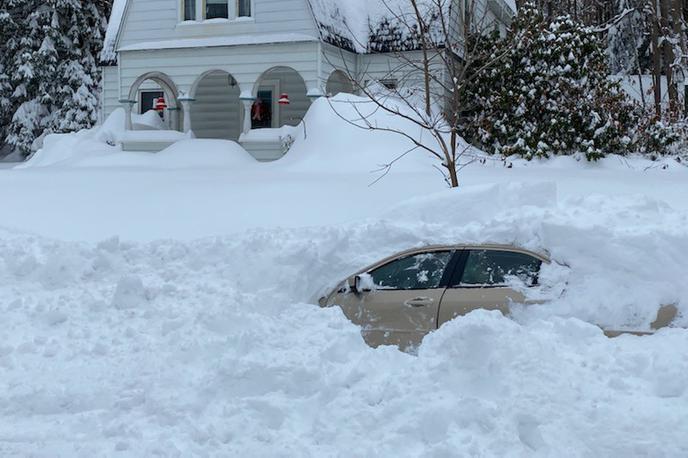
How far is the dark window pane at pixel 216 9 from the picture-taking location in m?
19.6

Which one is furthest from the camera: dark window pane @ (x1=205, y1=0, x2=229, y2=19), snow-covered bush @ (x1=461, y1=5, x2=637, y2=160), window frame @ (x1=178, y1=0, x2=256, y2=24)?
dark window pane @ (x1=205, y1=0, x2=229, y2=19)

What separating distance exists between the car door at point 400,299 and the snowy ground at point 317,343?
0.32 meters

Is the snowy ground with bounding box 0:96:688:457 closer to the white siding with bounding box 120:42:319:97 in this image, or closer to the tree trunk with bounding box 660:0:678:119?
the white siding with bounding box 120:42:319:97

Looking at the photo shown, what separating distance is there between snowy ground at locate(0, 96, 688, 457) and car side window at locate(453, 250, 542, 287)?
175 mm

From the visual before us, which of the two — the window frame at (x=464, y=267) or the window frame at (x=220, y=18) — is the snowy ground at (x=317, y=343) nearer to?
the window frame at (x=464, y=267)

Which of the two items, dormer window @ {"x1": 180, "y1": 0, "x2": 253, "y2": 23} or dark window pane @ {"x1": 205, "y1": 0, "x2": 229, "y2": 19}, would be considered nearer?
dormer window @ {"x1": 180, "y1": 0, "x2": 253, "y2": 23}

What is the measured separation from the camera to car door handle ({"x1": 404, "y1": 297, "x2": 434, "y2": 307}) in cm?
630

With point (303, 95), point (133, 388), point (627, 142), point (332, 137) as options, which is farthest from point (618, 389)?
point (303, 95)

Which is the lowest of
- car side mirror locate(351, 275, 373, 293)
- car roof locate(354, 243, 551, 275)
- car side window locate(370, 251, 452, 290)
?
car side mirror locate(351, 275, 373, 293)

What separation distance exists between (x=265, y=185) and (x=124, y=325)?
6.58 m

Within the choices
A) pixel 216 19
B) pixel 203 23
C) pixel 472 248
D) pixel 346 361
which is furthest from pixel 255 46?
pixel 346 361

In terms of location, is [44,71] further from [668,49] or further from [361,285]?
[361,285]

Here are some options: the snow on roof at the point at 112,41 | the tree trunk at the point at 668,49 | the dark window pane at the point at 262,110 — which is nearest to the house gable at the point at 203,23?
A: the snow on roof at the point at 112,41

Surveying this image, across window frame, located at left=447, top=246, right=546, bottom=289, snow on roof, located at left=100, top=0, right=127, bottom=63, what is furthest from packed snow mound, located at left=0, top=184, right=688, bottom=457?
snow on roof, located at left=100, top=0, right=127, bottom=63
